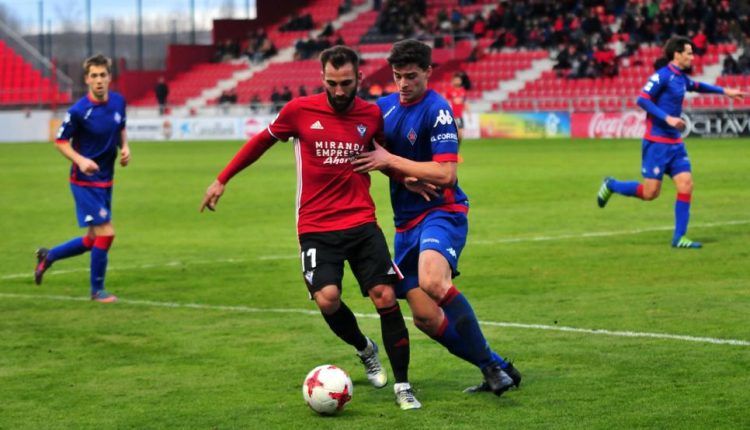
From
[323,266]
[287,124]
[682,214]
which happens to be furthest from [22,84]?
[323,266]

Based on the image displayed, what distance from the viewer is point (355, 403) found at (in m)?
7.31

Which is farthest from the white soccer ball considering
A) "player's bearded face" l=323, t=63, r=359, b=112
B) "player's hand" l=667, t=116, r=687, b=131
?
"player's hand" l=667, t=116, r=687, b=131

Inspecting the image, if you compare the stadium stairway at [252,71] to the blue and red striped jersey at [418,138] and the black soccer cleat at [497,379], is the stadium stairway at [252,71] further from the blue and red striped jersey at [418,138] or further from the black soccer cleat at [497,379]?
the black soccer cleat at [497,379]

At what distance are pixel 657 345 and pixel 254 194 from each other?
15.4 meters

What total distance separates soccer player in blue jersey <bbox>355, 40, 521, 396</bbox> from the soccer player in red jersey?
0.56ft

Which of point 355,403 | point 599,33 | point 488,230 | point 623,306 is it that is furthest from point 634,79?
point 355,403

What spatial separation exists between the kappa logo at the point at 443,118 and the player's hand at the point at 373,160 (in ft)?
1.21

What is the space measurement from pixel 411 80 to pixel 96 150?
5.32 m

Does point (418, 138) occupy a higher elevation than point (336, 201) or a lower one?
higher

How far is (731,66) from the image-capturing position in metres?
39.2

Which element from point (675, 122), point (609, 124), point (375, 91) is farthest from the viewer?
point (609, 124)

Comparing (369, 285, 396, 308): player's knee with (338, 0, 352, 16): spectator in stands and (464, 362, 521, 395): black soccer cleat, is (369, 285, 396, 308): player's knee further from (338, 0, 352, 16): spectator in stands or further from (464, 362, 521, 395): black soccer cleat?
(338, 0, 352, 16): spectator in stands

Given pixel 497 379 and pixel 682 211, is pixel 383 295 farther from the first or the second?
pixel 682 211

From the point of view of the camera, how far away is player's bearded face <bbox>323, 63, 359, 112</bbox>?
704 cm
